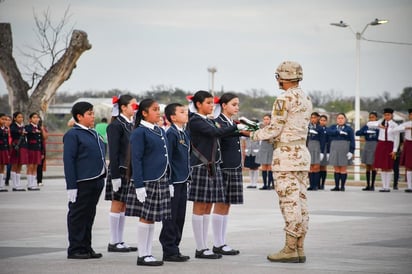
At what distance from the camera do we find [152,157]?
974 centimetres

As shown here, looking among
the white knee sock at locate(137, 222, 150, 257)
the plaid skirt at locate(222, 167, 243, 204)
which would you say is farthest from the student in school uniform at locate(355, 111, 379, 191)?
the white knee sock at locate(137, 222, 150, 257)

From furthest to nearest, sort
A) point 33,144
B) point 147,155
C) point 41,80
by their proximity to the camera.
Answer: point 41,80
point 33,144
point 147,155

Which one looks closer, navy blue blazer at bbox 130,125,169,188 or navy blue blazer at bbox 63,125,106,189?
navy blue blazer at bbox 130,125,169,188

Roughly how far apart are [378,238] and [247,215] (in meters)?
4.09

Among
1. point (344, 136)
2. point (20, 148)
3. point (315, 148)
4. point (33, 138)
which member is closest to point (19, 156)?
point (20, 148)

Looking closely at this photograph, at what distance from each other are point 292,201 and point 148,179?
1.59 m

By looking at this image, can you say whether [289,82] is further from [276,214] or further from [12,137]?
[12,137]

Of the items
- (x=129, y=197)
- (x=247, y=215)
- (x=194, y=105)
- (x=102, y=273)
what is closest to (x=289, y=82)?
(x=194, y=105)

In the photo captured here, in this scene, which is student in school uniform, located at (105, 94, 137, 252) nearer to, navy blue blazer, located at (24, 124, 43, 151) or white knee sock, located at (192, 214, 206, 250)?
white knee sock, located at (192, 214, 206, 250)

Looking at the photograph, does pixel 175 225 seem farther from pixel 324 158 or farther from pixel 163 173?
pixel 324 158

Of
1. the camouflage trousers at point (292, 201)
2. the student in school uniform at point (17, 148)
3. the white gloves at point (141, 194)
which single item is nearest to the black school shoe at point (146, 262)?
the white gloves at point (141, 194)

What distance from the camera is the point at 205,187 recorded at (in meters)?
10.4

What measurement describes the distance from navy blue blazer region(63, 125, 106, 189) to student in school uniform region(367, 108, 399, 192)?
46.8ft

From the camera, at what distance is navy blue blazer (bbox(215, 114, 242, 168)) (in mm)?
10789
